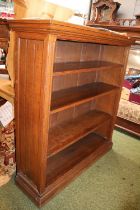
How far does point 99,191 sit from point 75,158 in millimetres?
391

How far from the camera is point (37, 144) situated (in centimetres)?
141

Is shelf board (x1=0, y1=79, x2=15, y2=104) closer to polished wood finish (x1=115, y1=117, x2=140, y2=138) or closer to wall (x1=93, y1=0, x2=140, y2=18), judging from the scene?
polished wood finish (x1=115, y1=117, x2=140, y2=138)

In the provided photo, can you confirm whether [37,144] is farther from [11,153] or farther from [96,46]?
[96,46]

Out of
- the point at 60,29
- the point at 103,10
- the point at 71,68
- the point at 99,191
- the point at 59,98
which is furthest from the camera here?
the point at 103,10

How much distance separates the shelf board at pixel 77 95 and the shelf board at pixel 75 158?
65cm

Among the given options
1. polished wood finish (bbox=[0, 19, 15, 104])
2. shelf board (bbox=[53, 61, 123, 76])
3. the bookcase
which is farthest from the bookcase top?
polished wood finish (bbox=[0, 19, 15, 104])

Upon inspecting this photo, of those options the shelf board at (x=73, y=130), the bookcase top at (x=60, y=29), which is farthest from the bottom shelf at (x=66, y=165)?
the bookcase top at (x=60, y=29)

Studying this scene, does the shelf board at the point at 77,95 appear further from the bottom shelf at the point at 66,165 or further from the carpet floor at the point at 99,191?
the carpet floor at the point at 99,191

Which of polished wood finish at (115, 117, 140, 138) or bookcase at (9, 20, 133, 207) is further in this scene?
polished wood finish at (115, 117, 140, 138)

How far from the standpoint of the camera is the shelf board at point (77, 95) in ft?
4.89

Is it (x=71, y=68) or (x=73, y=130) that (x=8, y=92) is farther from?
(x=73, y=130)

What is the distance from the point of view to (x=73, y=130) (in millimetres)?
1838

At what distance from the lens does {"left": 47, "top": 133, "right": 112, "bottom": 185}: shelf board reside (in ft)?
5.65

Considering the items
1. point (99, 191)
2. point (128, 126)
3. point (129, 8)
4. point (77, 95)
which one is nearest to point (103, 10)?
point (129, 8)
